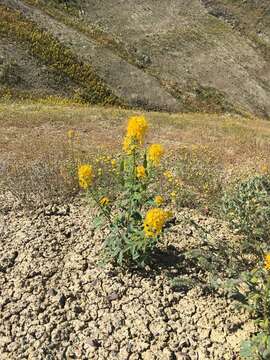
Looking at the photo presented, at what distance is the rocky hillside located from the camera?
2552 centimetres

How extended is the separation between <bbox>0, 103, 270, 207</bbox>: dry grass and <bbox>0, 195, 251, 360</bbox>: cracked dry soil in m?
2.05

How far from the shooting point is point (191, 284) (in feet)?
17.7

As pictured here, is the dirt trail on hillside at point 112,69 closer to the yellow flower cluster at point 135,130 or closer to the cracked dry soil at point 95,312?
the cracked dry soil at point 95,312

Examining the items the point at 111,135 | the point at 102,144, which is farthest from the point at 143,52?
the point at 102,144

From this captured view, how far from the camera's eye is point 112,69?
2823 centimetres

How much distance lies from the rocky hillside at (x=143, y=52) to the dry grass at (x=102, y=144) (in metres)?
7.24

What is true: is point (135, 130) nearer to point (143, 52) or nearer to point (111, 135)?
point (111, 135)

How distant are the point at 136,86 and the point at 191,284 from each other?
2325 centimetres

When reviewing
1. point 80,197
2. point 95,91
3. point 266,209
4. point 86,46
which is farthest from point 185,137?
point 86,46

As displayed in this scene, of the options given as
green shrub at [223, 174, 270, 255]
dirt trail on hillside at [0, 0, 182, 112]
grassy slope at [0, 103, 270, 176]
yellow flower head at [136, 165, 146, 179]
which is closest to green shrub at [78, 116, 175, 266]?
yellow flower head at [136, 165, 146, 179]

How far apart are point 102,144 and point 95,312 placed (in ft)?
25.7

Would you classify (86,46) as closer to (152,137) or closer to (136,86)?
(136,86)

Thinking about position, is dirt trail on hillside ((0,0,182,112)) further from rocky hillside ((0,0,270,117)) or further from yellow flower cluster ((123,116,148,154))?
yellow flower cluster ((123,116,148,154))

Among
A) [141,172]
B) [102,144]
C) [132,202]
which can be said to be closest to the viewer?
[141,172]
